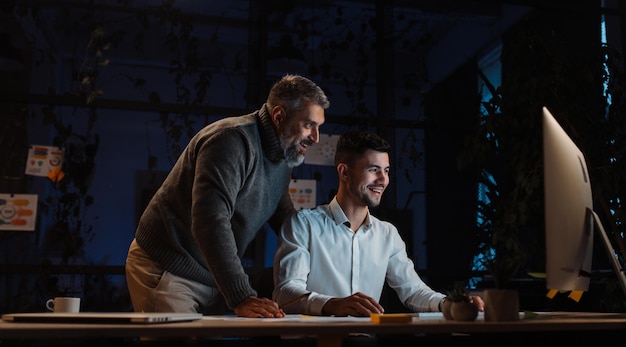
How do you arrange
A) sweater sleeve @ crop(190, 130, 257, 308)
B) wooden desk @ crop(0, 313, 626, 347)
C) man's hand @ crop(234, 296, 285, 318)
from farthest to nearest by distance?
sweater sleeve @ crop(190, 130, 257, 308)
man's hand @ crop(234, 296, 285, 318)
wooden desk @ crop(0, 313, 626, 347)

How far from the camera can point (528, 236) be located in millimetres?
3818

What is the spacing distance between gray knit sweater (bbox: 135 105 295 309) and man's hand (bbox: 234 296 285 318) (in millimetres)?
56

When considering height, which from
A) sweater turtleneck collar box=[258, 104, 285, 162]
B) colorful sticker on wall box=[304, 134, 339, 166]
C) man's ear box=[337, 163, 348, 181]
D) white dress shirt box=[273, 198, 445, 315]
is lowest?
white dress shirt box=[273, 198, 445, 315]

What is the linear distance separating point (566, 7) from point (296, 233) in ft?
8.75

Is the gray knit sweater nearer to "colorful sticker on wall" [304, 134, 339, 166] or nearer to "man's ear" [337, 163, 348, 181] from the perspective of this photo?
"man's ear" [337, 163, 348, 181]

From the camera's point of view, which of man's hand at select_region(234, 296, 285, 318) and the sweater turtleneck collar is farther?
the sweater turtleneck collar

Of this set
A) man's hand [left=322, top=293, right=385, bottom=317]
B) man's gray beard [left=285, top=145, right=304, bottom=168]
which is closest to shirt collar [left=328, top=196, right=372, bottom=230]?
man's gray beard [left=285, top=145, right=304, bottom=168]

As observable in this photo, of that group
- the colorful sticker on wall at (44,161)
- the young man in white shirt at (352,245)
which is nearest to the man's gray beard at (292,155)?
the young man in white shirt at (352,245)

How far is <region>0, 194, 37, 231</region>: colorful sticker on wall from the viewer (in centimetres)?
335

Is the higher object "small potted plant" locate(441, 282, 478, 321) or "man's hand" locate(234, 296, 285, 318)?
"small potted plant" locate(441, 282, 478, 321)

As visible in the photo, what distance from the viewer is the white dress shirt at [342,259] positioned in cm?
221

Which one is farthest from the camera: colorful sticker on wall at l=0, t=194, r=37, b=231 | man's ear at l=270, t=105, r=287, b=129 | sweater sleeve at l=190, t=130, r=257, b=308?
colorful sticker on wall at l=0, t=194, r=37, b=231

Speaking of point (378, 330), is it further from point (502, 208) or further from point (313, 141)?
point (502, 208)

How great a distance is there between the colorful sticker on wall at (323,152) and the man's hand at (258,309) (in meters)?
2.02
